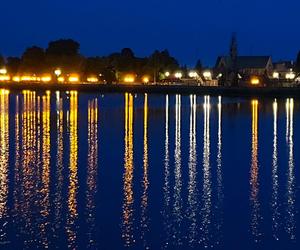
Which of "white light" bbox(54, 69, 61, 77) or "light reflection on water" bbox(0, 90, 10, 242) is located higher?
"white light" bbox(54, 69, 61, 77)

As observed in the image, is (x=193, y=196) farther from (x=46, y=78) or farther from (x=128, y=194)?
(x=46, y=78)

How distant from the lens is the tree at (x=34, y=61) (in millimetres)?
125812

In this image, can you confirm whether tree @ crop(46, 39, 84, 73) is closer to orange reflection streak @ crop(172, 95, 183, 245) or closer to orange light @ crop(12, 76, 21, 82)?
orange light @ crop(12, 76, 21, 82)

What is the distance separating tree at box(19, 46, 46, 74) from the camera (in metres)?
126

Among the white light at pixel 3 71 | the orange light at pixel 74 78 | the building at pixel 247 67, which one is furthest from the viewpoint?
the white light at pixel 3 71

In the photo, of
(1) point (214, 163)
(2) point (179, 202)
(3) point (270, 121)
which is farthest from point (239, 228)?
(3) point (270, 121)

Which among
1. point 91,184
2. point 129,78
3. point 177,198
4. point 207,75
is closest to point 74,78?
point 129,78

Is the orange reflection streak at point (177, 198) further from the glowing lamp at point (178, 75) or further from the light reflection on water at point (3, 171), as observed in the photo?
the glowing lamp at point (178, 75)

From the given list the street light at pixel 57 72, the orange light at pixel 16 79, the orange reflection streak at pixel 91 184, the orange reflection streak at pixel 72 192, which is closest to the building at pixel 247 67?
the street light at pixel 57 72

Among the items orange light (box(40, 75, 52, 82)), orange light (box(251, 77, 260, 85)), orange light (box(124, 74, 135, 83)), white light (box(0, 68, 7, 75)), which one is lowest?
orange light (box(251, 77, 260, 85))

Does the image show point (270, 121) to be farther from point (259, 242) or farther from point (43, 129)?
point (259, 242)

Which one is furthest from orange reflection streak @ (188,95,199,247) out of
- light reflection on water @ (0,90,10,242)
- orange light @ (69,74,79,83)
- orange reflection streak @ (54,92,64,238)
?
orange light @ (69,74,79,83)

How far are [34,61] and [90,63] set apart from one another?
1309 cm

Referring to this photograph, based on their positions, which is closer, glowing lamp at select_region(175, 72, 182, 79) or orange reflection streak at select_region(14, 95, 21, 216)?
orange reflection streak at select_region(14, 95, 21, 216)
